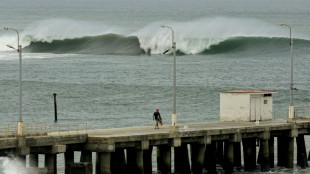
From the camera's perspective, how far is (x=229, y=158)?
1564 inches

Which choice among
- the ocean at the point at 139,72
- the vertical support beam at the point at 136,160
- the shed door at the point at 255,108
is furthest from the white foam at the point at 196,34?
the vertical support beam at the point at 136,160

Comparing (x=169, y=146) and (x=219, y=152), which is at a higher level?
(x=169, y=146)

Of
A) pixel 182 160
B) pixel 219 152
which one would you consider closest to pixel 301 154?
pixel 219 152

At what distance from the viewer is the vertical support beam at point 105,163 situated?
3441 cm

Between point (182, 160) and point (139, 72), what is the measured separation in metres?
52.6

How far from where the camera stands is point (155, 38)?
398 ft

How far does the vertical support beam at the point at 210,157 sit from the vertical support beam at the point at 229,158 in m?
0.61

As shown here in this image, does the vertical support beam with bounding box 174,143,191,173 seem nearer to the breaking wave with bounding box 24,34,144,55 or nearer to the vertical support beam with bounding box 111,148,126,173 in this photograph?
the vertical support beam with bounding box 111,148,126,173

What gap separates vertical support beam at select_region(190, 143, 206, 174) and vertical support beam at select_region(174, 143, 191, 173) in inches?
12.6

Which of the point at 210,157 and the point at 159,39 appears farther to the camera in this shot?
the point at 159,39

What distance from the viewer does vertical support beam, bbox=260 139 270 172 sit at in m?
40.7

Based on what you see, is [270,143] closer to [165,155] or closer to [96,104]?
[165,155]

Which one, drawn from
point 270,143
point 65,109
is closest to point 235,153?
point 270,143

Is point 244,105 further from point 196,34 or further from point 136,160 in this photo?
point 196,34
